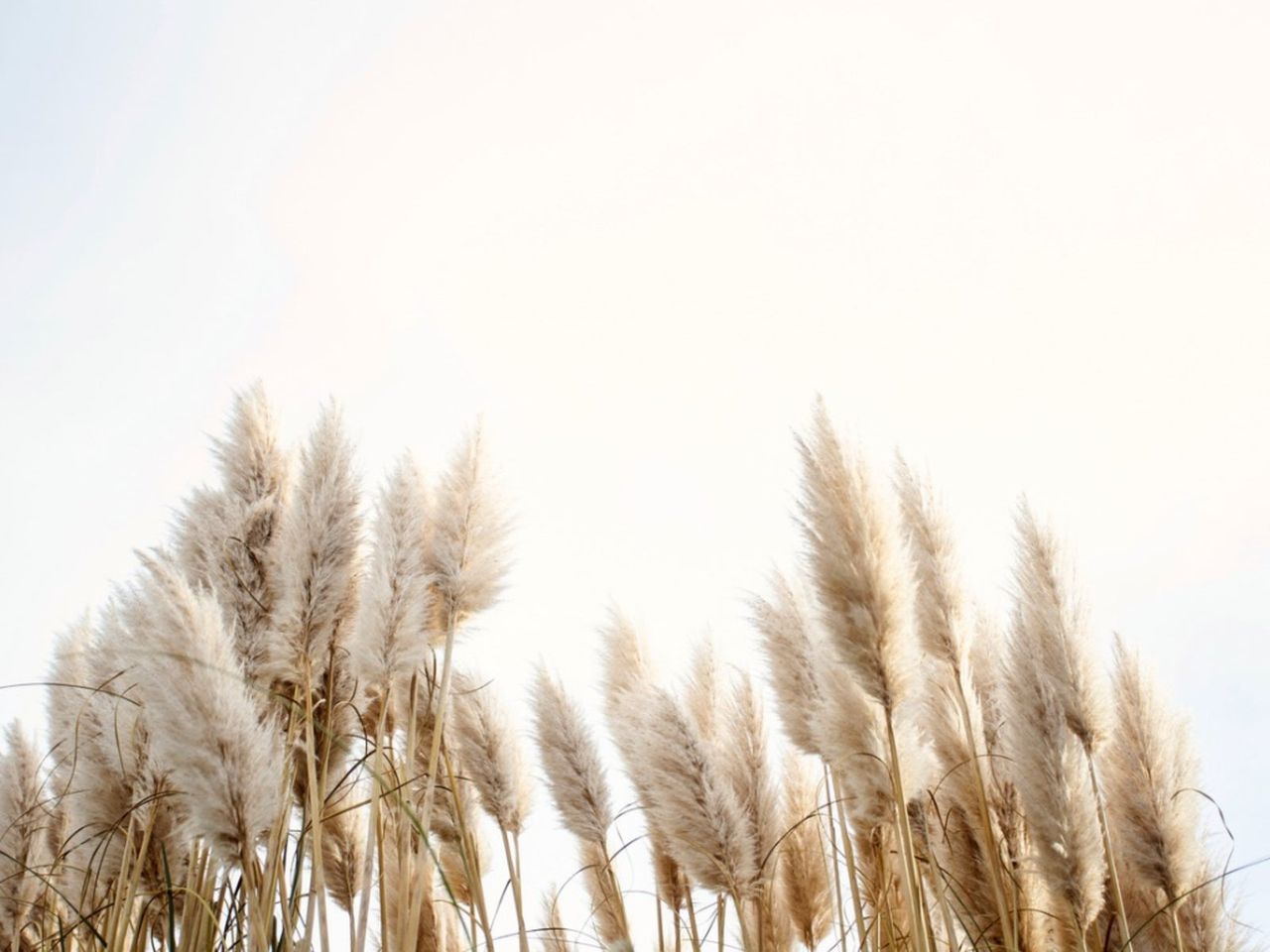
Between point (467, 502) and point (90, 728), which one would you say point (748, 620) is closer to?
point (467, 502)

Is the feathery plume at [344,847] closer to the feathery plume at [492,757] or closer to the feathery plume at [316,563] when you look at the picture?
the feathery plume at [492,757]

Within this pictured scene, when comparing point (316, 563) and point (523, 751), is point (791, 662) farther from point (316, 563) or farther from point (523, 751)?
point (316, 563)

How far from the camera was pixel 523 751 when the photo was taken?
3518 mm

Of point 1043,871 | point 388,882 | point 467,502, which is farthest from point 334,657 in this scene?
point 1043,871

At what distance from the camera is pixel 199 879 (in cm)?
272

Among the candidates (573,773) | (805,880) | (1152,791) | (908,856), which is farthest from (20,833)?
(1152,791)

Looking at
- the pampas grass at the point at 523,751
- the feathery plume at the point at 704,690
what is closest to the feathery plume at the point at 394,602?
the pampas grass at the point at 523,751

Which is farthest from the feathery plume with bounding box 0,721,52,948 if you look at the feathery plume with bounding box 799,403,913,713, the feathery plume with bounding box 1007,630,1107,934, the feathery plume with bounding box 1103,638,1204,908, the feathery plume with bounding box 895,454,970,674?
the feathery plume with bounding box 1103,638,1204,908

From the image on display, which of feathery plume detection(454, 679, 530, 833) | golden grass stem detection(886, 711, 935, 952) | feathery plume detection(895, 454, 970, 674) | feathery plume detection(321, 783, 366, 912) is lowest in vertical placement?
golden grass stem detection(886, 711, 935, 952)

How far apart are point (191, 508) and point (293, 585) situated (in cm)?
45

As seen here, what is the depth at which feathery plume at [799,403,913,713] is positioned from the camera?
105 inches

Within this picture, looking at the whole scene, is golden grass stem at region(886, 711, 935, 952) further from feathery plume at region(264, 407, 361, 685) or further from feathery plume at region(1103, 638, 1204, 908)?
feathery plume at region(264, 407, 361, 685)

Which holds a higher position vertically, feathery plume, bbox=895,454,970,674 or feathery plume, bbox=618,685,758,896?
feathery plume, bbox=895,454,970,674

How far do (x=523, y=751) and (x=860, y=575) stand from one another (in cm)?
135
